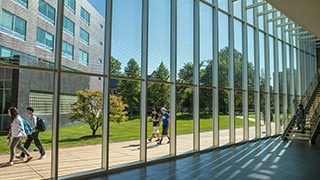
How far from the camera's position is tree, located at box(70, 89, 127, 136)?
6086 millimetres

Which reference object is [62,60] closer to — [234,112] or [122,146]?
[122,146]

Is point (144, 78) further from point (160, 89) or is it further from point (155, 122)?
point (155, 122)

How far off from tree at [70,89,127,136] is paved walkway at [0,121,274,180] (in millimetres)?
597

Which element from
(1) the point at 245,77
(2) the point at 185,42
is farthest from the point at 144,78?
(1) the point at 245,77

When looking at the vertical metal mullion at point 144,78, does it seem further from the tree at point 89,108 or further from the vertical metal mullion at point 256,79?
the vertical metal mullion at point 256,79

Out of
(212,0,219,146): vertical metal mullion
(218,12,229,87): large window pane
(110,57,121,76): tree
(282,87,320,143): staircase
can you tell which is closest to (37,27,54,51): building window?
(110,57,121,76): tree

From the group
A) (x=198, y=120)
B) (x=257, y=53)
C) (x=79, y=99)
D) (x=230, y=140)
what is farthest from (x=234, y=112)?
(x=79, y=99)

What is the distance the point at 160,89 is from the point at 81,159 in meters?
3.05

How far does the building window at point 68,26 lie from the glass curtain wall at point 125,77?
3 cm

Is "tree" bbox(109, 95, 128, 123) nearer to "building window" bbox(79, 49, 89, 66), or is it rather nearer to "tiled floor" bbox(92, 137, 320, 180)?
"building window" bbox(79, 49, 89, 66)

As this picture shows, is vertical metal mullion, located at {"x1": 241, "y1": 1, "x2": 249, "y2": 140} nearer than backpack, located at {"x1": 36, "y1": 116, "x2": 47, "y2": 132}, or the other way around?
backpack, located at {"x1": 36, "y1": 116, "x2": 47, "y2": 132}

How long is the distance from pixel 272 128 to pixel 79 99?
441 inches

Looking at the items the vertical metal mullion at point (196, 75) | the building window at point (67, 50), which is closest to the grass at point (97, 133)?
the vertical metal mullion at point (196, 75)

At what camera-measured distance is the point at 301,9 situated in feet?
18.5
